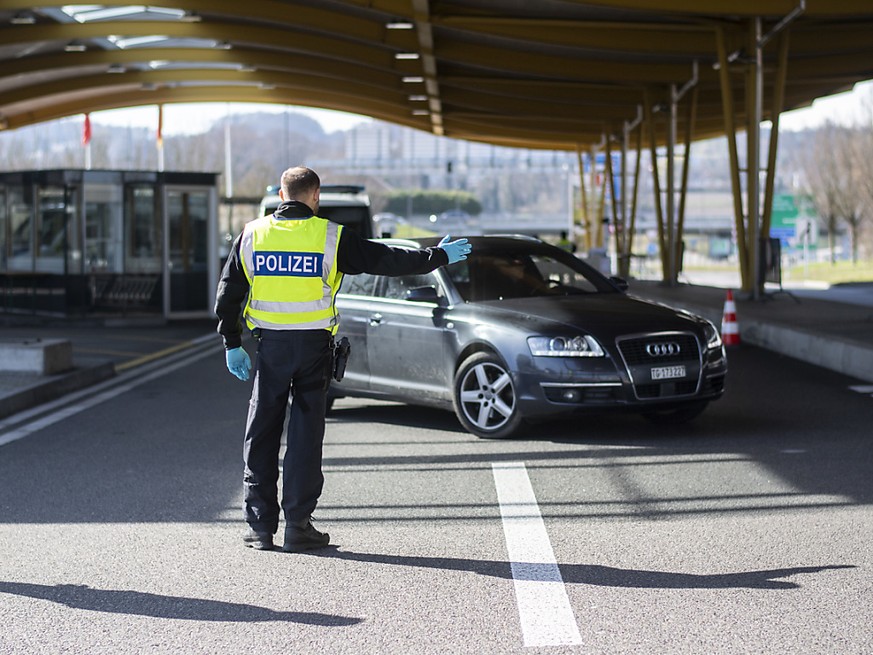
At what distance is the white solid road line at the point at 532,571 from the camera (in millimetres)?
4926

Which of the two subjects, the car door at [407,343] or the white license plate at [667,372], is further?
the car door at [407,343]

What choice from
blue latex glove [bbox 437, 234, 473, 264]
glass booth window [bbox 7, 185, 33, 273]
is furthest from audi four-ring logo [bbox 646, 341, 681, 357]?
glass booth window [bbox 7, 185, 33, 273]

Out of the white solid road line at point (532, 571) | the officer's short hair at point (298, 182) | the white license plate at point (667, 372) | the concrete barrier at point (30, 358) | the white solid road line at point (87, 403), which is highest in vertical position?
the officer's short hair at point (298, 182)

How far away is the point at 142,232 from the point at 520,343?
16943 mm

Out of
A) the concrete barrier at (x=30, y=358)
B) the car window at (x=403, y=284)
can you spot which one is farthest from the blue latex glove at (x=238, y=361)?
the concrete barrier at (x=30, y=358)

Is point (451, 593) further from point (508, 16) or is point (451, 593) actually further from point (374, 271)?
point (508, 16)

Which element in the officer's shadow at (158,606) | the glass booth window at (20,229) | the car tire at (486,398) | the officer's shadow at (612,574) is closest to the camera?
the officer's shadow at (158,606)

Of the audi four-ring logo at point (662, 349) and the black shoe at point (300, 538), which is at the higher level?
the audi four-ring logo at point (662, 349)

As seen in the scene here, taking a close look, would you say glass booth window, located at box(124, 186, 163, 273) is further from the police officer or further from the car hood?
the police officer

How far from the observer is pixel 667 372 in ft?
32.2

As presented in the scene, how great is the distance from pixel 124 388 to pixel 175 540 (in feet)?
25.2

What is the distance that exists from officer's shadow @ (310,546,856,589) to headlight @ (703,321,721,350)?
175 inches

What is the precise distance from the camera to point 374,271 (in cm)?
656

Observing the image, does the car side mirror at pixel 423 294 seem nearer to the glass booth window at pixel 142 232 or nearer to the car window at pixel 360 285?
the car window at pixel 360 285
